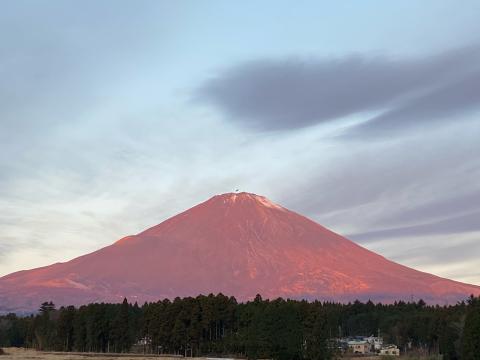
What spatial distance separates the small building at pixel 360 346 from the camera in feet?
531

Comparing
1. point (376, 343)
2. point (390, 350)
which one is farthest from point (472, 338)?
point (376, 343)

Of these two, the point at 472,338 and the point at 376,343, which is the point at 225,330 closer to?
the point at 376,343

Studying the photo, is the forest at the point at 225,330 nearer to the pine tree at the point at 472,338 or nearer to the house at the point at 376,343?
the house at the point at 376,343

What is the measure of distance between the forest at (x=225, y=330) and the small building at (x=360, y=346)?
780cm

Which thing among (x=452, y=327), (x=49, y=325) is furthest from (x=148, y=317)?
(x=452, y=327)

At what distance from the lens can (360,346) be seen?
539 ft

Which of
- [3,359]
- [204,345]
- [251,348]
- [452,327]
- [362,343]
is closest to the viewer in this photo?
[3,359]

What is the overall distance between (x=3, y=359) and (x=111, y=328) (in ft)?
164

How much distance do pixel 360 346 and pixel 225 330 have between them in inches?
1439

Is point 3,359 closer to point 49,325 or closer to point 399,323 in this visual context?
point 49,325

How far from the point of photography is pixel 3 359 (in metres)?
101

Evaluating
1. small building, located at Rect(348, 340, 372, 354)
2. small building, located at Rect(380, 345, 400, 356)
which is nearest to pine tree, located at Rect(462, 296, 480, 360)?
small building, located at Rect(380, 345, 400, 356)

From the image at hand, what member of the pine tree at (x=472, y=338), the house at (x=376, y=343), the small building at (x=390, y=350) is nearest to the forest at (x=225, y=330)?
the house at (x=376, y=343)

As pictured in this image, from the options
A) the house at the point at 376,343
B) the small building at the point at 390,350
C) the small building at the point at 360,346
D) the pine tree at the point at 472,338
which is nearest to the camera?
the pine tree at the point at 472,338
